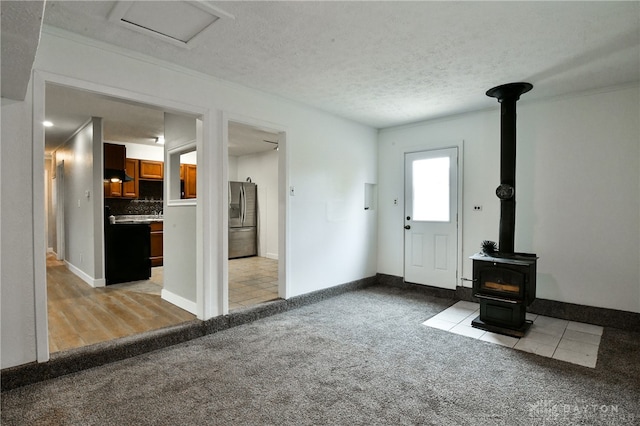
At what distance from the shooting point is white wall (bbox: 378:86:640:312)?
11.4 ft

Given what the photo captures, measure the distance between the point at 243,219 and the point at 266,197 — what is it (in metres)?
0.73

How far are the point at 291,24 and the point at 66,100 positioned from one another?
331 cm

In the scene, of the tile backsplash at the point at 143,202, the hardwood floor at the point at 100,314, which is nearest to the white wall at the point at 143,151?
the tile backsplash at the point at 143,202

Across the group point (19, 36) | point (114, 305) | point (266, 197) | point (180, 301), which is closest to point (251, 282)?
point (180, 301)

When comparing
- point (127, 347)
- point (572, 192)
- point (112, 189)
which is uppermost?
point (112, 189)

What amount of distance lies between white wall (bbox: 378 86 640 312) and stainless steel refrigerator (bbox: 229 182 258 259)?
4859mm

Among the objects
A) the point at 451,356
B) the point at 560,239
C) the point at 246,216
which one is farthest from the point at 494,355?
the point at 246,216

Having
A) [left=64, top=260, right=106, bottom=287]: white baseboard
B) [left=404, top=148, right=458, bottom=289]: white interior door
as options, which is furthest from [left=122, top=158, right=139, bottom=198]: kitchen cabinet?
[left=404, top=148, right=458, bottom=289]: white interior door

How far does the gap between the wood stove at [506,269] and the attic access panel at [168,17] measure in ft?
9.65

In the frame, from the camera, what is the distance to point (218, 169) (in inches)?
133

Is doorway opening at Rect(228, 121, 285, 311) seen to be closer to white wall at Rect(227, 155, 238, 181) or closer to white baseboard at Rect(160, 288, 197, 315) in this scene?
white wall at Rect(227, 155, 238, 181)

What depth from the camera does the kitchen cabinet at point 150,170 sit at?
693 centimetres

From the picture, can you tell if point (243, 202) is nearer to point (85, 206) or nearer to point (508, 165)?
point (85, 206)

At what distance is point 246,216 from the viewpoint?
7.76 metres
